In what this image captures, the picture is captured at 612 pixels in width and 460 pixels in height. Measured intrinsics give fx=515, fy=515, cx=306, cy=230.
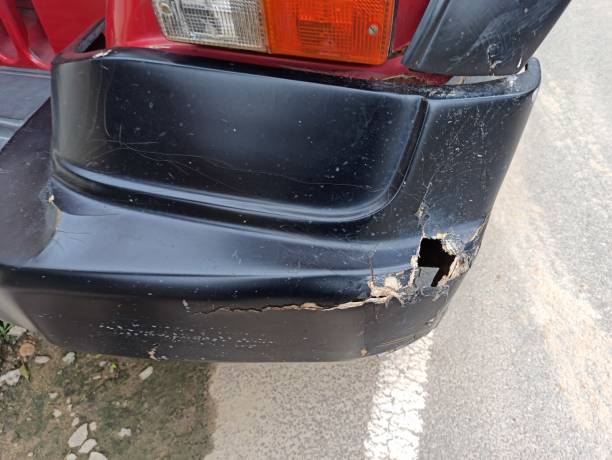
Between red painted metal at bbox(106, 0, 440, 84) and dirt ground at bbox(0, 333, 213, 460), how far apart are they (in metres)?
1.25

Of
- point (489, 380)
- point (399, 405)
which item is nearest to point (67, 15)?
point (399, 405)

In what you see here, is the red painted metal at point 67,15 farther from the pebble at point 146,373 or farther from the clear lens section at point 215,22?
the pebble at point 146,373

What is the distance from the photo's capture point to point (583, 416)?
189cm

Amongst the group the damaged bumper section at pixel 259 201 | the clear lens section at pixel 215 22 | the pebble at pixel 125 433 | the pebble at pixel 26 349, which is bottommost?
the pebble at pixel 125 433

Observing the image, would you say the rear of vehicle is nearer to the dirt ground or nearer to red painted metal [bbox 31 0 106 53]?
the dirt ground

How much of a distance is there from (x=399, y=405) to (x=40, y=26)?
217 cm

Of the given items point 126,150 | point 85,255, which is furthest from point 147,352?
point 126,150

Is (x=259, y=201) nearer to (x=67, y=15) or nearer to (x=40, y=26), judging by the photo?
(x=67, y=15)

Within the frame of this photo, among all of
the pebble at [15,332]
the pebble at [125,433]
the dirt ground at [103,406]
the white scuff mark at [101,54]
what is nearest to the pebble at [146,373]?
the dirt ground at [103,406]

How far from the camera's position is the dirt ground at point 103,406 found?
176 cm

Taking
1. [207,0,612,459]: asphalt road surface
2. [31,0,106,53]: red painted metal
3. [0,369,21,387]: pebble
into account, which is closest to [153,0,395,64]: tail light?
[31,0,106,53]: red painted metal

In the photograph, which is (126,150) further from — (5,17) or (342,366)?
(5,17)

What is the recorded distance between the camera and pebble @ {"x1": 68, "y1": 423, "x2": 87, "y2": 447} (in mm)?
1767

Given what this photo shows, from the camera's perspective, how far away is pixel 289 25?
1.02 meters
